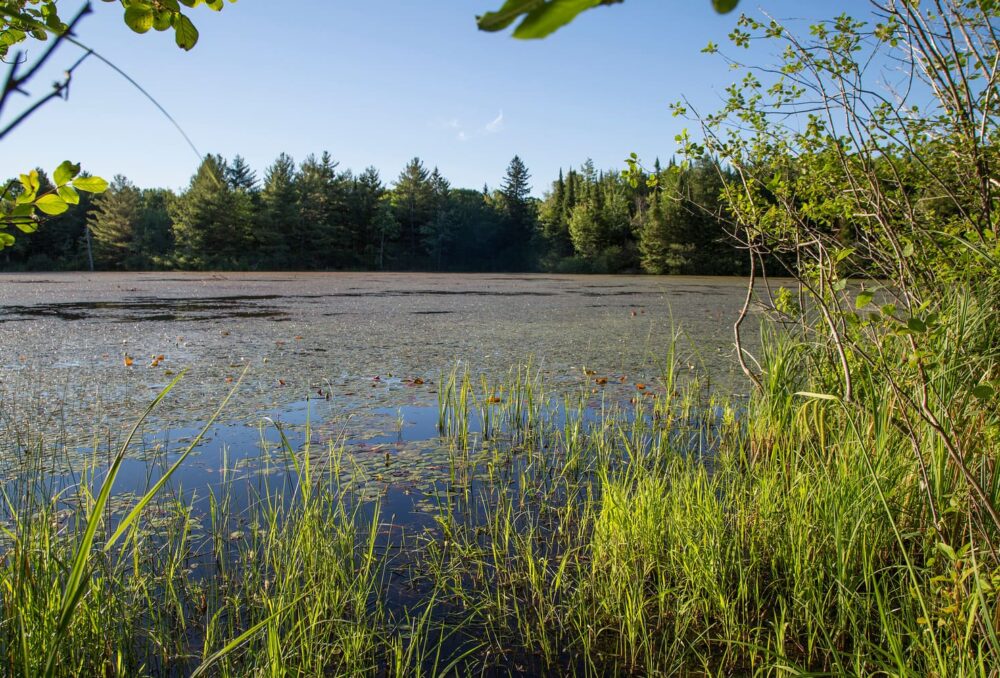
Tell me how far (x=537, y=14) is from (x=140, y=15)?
838 mm

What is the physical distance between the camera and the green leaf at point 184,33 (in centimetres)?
86

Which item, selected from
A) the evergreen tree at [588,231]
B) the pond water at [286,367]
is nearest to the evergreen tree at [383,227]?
the evergreen tree at [588,231]

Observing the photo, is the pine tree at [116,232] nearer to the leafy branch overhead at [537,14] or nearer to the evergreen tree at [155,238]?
the evergreen tree at [155,238]

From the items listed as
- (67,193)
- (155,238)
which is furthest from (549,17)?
(155,238)

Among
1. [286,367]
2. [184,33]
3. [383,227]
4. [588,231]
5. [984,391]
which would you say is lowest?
[286,367]

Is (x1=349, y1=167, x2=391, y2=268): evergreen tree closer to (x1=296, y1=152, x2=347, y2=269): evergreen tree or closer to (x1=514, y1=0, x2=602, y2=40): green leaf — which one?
(x1=296, y1=152, x2=347, y2=269): evergreen tree

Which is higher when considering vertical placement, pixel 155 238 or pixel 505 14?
pixel 155 238

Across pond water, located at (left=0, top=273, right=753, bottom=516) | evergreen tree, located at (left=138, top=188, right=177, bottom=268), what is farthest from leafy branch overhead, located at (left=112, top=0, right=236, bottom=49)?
evergreen tree, located at (left=138, top=188, right=177, bottom=268)

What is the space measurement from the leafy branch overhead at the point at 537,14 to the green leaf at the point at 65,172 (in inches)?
32.1

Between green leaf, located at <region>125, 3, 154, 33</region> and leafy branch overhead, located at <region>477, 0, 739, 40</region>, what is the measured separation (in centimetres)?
81

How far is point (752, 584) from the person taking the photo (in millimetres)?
1917

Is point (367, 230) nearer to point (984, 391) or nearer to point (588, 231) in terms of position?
point (588, 231)

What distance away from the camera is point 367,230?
141ft

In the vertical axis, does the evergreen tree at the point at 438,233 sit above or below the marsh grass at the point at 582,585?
above
